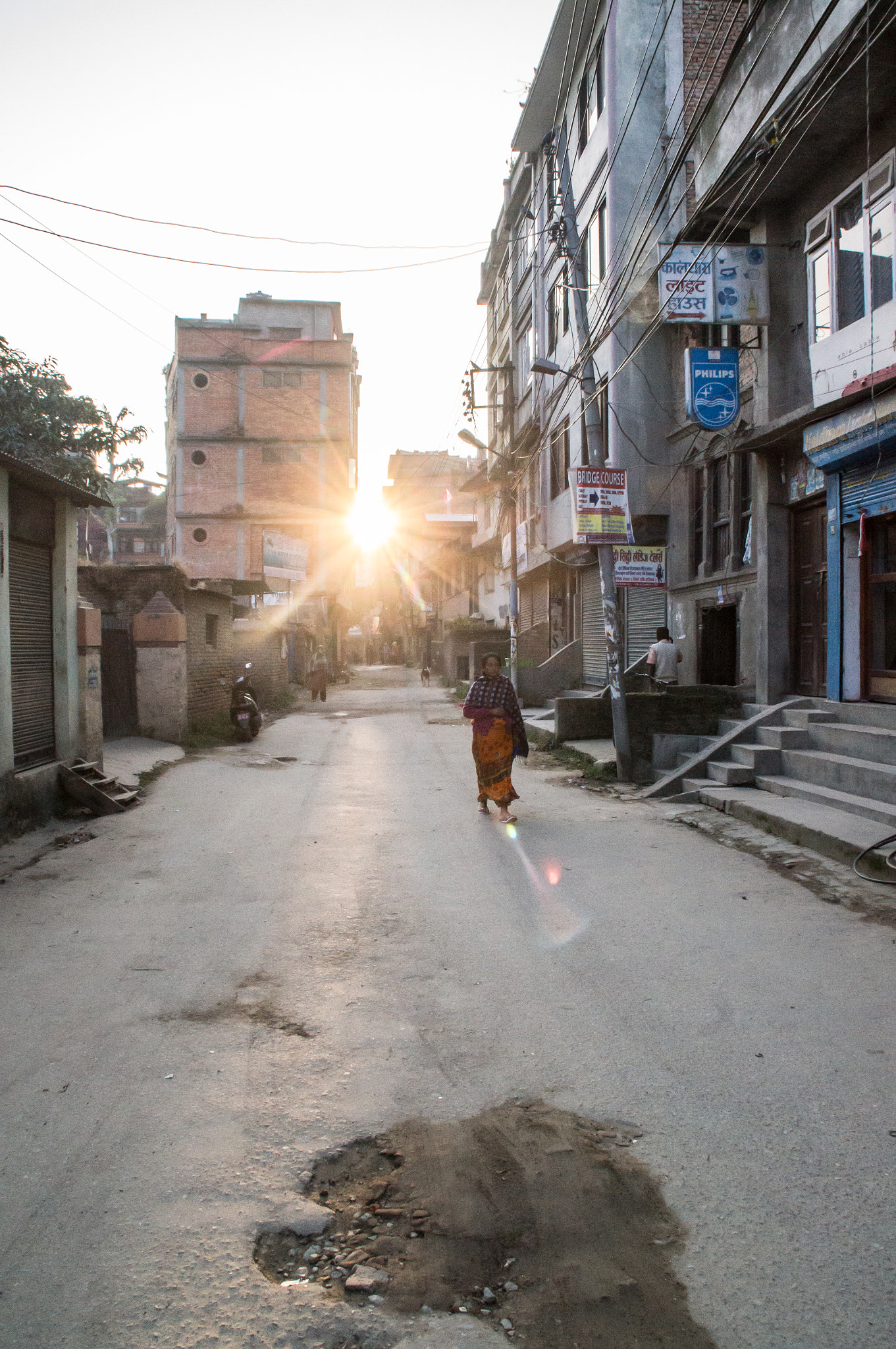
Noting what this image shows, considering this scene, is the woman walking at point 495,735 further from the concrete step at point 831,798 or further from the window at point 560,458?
the window at point 560,458

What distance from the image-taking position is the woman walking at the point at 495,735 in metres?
9.55

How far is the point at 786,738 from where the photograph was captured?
10281mm

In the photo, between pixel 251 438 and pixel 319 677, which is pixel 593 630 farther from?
pixel 251 438

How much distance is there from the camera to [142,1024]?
4.29 metres

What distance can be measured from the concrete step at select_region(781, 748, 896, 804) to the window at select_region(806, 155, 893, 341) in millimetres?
5156

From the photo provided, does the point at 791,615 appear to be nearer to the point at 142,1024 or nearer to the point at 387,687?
the point at 142,1024

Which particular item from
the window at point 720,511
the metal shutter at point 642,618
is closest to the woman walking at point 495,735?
the window at point 720,511

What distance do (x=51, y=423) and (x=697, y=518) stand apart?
18426 mm

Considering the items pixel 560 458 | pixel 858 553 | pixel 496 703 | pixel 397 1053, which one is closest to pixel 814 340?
pixel 858 553

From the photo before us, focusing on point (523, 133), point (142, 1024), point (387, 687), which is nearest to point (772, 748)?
point (142, 1024)

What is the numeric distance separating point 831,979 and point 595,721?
10340 millimetres

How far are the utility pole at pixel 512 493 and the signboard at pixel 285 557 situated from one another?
11.2 metres

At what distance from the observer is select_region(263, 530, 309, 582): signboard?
3634 cm

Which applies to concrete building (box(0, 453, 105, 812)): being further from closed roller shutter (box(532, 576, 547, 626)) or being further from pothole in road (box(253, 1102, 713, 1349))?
closed roller shutter (box(532, 576, 547, 626))
